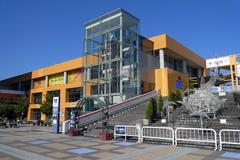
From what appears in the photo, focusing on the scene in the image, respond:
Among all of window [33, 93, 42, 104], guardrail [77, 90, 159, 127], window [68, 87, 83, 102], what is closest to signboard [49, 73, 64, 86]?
window [68, 87, 83, 102]

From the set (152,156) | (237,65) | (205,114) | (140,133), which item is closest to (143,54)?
(237,65)

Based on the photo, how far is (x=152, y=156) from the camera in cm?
860

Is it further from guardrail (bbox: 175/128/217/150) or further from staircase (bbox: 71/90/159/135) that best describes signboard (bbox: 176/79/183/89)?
guardrail (bbox: 175/128/217/150)

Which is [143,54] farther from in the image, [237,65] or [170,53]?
[237,65]

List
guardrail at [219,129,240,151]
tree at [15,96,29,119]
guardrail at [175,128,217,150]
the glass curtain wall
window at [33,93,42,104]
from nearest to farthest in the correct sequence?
guardrail at [219,129,240,151] → guardrail at [175,128,217,150] → the glass curtain wall → tree at [15,96,29,119] → window at [33,93,42,104]

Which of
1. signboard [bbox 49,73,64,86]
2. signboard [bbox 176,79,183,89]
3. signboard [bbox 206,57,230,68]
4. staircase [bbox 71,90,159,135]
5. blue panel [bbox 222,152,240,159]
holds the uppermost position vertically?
signboard [bbox 206,57,230,68]

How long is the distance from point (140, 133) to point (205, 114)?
5690 mm

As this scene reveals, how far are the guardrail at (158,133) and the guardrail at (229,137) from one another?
7.45 ft

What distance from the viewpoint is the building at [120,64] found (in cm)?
2770

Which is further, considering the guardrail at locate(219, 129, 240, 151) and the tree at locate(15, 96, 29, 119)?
the tree at locate(15, 96, 29, 119)

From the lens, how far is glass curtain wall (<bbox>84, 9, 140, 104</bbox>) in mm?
27266

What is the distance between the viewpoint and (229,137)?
10062 mm

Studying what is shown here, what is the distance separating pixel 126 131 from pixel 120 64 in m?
14.5

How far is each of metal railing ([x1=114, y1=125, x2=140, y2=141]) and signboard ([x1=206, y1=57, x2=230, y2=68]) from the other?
1084 inches
